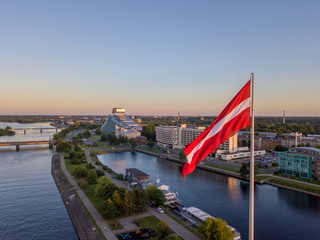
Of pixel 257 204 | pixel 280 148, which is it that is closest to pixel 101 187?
pixel 257 204

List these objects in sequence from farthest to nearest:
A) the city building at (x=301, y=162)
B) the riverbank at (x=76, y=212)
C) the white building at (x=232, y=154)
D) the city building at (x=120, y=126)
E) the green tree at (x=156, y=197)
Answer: the city building at (x=120, y=126), the white building at (x=232, y=154), the city building at (x=301, y=162), the green tree at (x=156, y=197), the riverbank at (x=76, y=212)

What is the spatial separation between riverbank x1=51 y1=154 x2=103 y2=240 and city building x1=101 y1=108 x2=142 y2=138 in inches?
1373

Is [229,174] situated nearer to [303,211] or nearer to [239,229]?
[303,211]

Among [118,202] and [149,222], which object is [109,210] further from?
[149,222]

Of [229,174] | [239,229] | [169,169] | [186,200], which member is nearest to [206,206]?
[186,200]

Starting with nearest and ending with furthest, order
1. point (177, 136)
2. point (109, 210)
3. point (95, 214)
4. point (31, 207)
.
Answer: point (109, 210) < point (95, 214) < point (31, 207) < point (177, 136)

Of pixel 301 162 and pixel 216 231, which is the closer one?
pixel 216 231

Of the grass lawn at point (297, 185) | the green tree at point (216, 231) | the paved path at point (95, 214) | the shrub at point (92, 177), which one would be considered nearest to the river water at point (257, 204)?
the grass lawn at point (297, 185)

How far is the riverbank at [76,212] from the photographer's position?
13.2 meters

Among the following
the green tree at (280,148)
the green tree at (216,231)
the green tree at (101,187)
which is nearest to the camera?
the green tree at (216,231)

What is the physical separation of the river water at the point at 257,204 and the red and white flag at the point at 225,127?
10959 millimetres

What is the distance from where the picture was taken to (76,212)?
16312 mm

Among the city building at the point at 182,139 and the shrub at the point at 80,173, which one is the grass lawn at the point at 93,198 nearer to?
the shrub at the point at 80,173

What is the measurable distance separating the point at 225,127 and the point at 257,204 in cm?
1630
